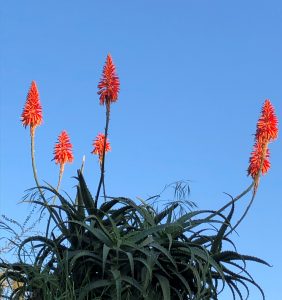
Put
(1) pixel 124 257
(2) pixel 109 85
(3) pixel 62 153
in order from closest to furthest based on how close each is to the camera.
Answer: (1) pixel 124 257 → (2) pixel 109 85 → (3) pixel 62 153

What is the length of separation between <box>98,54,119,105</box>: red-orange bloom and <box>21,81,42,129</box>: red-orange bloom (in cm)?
139

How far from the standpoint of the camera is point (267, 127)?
11.0m

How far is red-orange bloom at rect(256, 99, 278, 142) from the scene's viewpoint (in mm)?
11039

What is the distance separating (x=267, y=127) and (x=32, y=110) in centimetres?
343

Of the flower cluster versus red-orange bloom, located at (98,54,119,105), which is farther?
the flower cluster

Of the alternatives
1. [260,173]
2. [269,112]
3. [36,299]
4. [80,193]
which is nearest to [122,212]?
[80,193]

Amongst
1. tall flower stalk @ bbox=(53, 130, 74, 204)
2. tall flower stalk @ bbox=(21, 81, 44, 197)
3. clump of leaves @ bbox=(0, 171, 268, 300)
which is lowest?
clump of leaves @ bbox=(0, 171, 268, 300)

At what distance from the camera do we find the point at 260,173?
10.3m

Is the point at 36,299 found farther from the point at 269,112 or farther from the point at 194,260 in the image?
the point at 269,112

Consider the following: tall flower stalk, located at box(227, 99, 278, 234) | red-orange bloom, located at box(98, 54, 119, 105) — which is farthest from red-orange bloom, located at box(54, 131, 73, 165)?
tall flower stalk, located at box(227, 99, 278, 234)

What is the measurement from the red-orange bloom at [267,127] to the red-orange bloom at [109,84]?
2309 millimetres

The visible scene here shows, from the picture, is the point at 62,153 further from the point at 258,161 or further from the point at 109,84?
the point at 258,161

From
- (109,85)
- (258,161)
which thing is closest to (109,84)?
(109,85)

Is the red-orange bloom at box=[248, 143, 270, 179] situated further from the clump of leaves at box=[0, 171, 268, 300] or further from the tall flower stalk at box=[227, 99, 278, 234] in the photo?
the clump of leaves at box=[0, 171, 268, 300]
